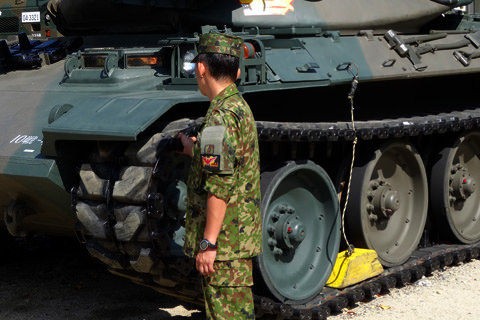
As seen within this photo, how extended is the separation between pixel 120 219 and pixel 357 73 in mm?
2082

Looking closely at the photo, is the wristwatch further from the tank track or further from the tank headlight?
the tank headlight

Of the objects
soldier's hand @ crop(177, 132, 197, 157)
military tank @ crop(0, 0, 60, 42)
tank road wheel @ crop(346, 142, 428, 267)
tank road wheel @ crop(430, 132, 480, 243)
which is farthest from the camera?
military tank @ crop(0, 0, 60, 42)

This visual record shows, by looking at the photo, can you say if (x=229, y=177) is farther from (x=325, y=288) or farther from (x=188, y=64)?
(x=325, y=288)

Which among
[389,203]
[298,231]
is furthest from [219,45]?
[389,203]

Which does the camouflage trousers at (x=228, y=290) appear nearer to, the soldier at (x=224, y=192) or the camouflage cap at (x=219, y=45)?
the soldier at (x=224, y=192)

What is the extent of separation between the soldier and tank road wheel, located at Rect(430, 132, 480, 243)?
11.6ft

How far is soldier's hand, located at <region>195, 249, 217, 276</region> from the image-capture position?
14.0ft

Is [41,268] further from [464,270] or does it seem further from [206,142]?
[206,142]

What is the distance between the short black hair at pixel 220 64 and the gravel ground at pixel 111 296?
241cm

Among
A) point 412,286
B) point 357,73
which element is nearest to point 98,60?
point 357,73

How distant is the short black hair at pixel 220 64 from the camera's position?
432 centimetres

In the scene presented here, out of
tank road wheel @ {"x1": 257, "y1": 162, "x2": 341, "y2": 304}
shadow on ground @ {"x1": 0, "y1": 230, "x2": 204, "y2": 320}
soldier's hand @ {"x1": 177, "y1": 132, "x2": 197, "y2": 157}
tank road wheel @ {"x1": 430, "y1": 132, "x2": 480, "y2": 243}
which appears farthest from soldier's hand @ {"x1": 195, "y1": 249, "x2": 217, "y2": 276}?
tank road wheel @ {"x1": 430, "y1": 132, "x2": 480, "y2": 243}

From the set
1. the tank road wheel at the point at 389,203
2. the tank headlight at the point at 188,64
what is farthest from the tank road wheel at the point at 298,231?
the tank headlight at the point at 188,64

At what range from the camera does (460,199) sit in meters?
8.02
